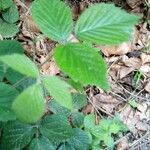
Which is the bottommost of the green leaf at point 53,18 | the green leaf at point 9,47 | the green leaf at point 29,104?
the green leaf at point 9,47

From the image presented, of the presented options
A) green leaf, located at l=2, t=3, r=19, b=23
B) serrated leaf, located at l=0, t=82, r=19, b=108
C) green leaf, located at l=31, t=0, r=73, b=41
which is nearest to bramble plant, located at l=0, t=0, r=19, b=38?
green leaf, located at l=2, t=3, r=19, b=23

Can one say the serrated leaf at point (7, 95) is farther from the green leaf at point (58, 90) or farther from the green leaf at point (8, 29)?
the green leaf at point (8, 29)

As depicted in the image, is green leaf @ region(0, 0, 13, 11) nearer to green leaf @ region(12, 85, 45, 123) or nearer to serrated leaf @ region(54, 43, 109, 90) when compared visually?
serrated leaf @ region(54, 43, 109, 90)

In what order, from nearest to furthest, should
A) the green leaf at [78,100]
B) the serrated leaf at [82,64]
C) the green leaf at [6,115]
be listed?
1. the serrated leaf at [82,64]
2. the green leaf at [6,115]
3. the green leaf at [78,100]

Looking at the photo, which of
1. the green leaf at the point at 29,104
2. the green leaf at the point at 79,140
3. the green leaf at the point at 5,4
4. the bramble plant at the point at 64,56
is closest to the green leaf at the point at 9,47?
the bramble plant at the point at 64,56

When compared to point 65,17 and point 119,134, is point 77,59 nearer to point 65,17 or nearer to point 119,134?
point 65,17

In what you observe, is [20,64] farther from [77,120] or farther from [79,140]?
[77,120]

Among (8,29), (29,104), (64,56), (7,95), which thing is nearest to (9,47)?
(7,95)

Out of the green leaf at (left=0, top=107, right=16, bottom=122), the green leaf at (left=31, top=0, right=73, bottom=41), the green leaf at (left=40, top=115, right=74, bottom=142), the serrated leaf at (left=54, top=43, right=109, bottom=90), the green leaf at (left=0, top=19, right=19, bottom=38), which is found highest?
the green leaf at (left=31, top=0, right=73, bottom=41)
